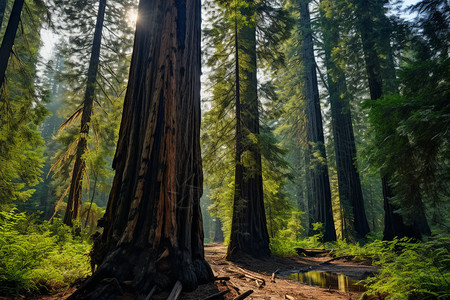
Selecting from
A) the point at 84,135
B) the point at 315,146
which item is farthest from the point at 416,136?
the point at 84,135

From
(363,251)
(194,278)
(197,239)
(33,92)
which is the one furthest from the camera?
(363,251)

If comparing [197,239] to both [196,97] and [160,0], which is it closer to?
[196,97]

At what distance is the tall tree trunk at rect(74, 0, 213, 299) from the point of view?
2.61m

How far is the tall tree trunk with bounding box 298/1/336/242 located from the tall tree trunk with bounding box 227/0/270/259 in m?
5.68

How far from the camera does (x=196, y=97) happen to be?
155 inches

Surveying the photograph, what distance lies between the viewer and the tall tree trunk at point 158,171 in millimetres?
2611

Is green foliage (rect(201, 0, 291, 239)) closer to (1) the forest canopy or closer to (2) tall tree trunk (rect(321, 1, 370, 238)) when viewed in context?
(1) the forest canopy

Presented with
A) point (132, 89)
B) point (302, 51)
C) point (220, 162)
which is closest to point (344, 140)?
point (302, 51)

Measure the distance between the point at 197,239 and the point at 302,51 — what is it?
15.8 meters

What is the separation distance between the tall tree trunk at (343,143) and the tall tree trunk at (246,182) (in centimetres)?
536

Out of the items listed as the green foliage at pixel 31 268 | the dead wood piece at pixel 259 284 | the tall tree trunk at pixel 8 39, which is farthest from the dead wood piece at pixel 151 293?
the tall tree trunk at pixel 8 39

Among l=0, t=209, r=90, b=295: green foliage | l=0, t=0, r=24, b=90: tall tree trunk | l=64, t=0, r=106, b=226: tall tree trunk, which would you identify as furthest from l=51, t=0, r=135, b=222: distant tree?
l=0, t=209, r=90, b=295: green foliage

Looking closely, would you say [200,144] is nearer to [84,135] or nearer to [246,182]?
[246,182]

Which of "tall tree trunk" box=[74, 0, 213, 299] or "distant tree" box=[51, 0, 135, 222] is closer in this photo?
"tall tree trunk" box=[74, 0, 213, 299]
